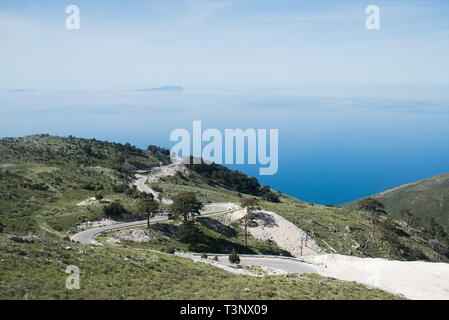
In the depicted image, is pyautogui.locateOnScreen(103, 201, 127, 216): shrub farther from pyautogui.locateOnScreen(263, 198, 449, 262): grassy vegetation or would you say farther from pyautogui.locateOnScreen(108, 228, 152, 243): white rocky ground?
pyautogui.locateOnScreen(263, 198, 449, 262): grassy vegetation

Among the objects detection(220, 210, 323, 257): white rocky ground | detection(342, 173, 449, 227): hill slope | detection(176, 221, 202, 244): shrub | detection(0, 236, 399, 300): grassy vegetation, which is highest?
detection(0, 236, 399, 300): grassy vegetation

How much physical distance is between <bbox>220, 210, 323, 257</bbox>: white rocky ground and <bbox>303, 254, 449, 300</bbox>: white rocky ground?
46.7 feet

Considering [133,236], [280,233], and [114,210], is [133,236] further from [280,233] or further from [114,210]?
[280,233]

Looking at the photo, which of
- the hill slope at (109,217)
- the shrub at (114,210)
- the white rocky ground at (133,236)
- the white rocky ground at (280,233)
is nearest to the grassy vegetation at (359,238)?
the hill slope at (109,217)

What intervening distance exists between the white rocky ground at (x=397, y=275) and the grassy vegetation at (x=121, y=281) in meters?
5.26

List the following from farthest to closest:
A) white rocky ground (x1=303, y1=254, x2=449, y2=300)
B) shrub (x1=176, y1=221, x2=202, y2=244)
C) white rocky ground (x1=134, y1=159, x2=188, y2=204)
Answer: white rocky ground (x1=134, y1=159, x2=188, y2=204), shrub (x1=176, y1=221, x2=202, y2=244), white rocky ground (x1=303, y1=254, x2=449, y2=300)

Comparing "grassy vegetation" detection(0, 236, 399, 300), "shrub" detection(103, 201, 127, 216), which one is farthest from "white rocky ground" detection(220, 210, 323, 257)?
"grassy vegetation" detection(0, 236, 399, 300)

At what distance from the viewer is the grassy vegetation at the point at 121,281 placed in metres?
21.2

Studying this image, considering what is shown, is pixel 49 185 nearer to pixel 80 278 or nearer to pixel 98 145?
pixel 80 278

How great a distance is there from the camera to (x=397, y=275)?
3659cm

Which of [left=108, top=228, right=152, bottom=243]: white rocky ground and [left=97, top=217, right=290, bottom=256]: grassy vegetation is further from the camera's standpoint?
[left=97, top=217, right=290, bottom=256]: grassy vegetation

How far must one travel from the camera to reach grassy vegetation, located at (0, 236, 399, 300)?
2120 centimetres
